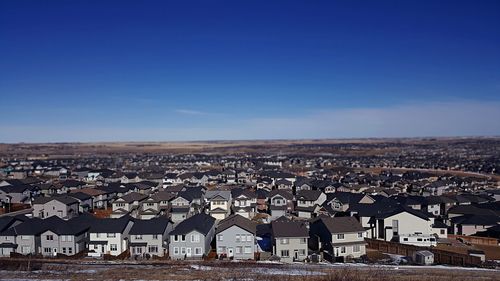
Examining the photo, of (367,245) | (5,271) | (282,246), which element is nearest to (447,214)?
(367,245)

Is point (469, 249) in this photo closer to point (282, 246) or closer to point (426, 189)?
point (282, 246)

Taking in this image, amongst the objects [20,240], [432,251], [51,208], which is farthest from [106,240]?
[432,251]

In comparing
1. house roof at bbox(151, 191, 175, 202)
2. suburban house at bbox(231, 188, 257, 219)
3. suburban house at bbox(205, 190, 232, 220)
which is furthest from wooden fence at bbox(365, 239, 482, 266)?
house roof at bbox(151, 191, 175, 202)

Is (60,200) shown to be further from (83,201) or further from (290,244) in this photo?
(290,244)

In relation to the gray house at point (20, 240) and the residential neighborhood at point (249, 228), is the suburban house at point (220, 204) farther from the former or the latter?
the gray house at point (20, 240)

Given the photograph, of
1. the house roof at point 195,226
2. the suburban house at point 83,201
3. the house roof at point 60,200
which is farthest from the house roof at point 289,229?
the suburban house at point 83,201
